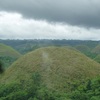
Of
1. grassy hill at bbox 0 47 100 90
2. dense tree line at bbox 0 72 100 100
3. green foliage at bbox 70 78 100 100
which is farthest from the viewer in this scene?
grassy hill at bbox 0 47 100 90

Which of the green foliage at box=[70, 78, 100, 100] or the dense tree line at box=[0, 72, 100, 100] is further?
the dense tree line at box=[0, 72, 100, 100]

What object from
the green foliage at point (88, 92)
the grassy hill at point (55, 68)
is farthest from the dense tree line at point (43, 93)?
the grassy hill at point (55, 68)

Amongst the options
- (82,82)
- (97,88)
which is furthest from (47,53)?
(97,88)

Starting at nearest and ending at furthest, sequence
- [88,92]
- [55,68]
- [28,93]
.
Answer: [28,93], [88,92], [55,68]

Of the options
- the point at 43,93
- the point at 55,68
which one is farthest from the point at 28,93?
the point at 55,68

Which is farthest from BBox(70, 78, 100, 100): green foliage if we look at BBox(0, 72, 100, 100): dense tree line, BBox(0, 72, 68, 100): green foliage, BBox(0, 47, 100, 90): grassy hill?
BBox(0, 47, 100, 90): grassy hill

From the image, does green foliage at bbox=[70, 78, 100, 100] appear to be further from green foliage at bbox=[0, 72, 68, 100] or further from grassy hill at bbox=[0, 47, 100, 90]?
grassy hill at bbox=[0, 47, 100, 90]

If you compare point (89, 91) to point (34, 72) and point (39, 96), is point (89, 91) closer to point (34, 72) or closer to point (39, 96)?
point (39, 96)

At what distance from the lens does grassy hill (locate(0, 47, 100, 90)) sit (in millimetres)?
65188

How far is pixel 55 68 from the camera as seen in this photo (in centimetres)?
7062

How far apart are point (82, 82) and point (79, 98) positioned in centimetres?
1498

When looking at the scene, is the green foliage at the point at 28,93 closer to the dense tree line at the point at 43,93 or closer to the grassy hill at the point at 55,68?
the dense tree line at the point at 43,93

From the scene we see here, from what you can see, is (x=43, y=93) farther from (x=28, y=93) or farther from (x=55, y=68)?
(x=55, y=68)

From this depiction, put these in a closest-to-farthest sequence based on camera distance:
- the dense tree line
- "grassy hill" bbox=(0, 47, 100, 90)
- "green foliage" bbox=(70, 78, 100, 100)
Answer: "green foliage" bbox=(70, 78, 100, 100), the dense tree line, "grassy hill" bbox=(0, 47, 100, 90)
